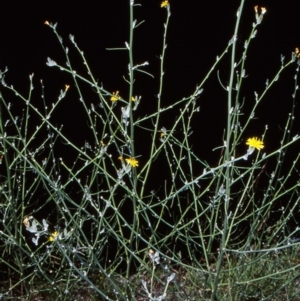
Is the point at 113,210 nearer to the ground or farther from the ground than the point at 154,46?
nearer to the ground

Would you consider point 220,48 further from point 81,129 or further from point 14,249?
point 14,249

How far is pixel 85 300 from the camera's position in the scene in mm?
2758

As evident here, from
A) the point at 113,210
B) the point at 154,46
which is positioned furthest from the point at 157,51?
the point at 113,210

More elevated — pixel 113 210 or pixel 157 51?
pixel 157 51

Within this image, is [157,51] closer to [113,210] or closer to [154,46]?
[154,46]

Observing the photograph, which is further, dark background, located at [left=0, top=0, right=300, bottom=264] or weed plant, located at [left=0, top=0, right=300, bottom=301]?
dark background, located at [left=0, top=0, right=300, bottom=264]

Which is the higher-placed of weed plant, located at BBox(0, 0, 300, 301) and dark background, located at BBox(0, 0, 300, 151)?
dark background, located at BBox(0, 0, 300, 151)

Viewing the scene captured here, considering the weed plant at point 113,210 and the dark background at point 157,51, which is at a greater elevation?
the dark background at point 157,51

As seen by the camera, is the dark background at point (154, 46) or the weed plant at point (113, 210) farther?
the dark background at point (154, 46)

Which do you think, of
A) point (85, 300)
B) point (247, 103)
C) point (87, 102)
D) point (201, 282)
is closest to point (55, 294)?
point (85, 300)

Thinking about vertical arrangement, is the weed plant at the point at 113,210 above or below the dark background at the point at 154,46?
below

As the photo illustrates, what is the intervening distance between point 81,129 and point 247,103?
912mm

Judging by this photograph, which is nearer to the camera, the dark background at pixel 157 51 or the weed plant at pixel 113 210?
the weed plant at pixel 113 210

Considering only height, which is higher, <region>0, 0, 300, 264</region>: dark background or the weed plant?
<region>0, 0, 300, 264</region>: dark background
